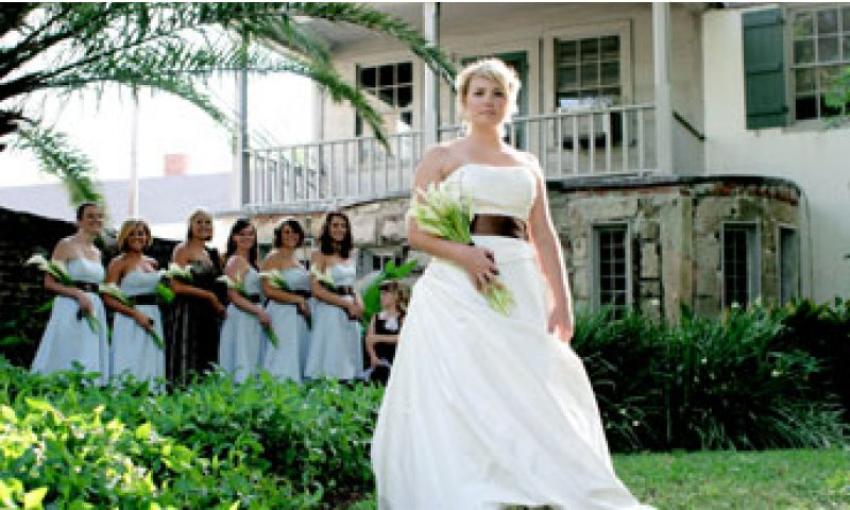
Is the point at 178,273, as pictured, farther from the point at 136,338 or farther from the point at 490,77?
the point at 490,77

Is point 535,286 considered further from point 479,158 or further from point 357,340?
point 357,340

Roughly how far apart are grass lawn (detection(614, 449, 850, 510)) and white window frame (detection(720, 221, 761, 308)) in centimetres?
501

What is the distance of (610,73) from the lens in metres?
15.7

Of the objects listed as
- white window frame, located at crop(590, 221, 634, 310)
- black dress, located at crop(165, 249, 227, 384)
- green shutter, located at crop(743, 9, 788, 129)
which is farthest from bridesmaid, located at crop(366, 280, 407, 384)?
green shutter, located at crop(743, 9, 788, 129)

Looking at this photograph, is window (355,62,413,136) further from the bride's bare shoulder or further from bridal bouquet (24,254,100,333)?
the bride's bare shoulder

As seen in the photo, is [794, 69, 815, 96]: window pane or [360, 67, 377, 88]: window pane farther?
[360, 67, 377, 88]: window pane

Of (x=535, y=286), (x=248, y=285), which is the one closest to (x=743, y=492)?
(x=535, y=286)

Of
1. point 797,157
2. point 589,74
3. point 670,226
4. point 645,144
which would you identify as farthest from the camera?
point 589,74

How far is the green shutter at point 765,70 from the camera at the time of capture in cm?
1430

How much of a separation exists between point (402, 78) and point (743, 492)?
12303 mm

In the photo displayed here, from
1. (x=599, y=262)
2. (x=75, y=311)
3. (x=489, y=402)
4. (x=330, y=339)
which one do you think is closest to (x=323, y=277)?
(x=330, y=339)

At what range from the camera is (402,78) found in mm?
17219

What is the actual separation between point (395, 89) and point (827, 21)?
652cm

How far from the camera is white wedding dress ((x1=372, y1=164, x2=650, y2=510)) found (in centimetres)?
408
